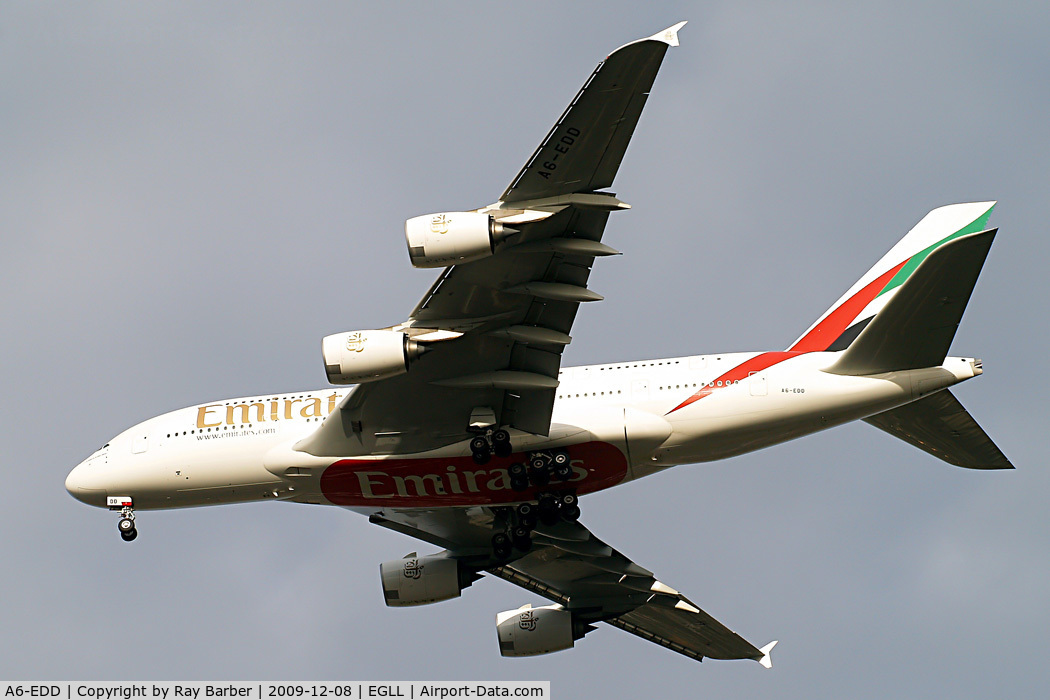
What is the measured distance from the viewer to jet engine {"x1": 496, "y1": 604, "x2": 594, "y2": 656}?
112ft

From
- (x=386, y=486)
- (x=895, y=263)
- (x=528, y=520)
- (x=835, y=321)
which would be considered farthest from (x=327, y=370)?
(x=895, y=263)

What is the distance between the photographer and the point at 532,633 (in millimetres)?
34125

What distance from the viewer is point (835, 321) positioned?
28.7 meters

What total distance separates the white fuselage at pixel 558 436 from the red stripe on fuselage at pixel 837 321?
127 cm

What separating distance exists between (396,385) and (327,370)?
2486mm

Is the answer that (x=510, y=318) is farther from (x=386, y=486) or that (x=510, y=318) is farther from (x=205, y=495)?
(x=205, y=495)

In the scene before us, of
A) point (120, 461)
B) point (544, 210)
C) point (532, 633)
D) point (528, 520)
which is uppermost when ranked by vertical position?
point (544, 210)

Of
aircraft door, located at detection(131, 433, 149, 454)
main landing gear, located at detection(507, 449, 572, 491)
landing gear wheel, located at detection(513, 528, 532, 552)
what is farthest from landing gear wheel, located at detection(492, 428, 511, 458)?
aircraft door, located at detection(131, 433, 149, 454)

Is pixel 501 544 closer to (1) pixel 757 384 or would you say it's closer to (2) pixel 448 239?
(1) pixel 757 384

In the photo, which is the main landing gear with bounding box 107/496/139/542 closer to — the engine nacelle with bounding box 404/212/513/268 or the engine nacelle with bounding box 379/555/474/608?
the engine nacelle with bounding box 379/555/474/608

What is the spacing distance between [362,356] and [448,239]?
330 cm

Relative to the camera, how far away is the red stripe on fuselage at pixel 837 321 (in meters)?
28.3

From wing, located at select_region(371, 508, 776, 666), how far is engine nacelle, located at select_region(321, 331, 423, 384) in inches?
327

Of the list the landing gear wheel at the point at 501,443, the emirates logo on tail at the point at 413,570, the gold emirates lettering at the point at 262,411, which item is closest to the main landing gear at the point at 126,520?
the gold emirates lettering at the point at 262,411
